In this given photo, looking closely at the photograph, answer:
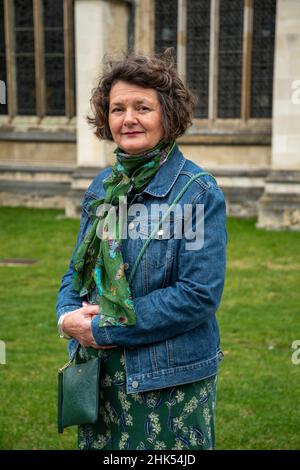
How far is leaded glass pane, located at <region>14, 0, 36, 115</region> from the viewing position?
50.9 ft

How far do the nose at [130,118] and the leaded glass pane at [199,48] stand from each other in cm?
1187

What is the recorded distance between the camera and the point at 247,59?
13711 millimetres

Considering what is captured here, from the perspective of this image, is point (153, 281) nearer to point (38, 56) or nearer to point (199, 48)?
point (199, 48)

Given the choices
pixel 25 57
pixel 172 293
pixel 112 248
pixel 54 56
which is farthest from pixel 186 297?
pixel 25 57

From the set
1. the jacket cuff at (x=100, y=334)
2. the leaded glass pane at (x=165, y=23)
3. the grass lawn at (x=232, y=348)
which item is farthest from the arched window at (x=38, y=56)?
the jacket cuff at (x=100, y=334)

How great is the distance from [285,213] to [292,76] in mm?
2404

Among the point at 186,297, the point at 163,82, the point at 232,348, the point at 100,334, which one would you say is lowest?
the point at 232,348

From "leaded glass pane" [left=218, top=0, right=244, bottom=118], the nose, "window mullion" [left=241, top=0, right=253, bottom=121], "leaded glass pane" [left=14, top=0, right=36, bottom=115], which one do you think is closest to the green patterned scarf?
the nose

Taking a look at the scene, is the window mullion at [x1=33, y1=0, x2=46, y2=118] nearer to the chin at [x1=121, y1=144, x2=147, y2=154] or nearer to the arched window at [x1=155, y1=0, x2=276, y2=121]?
the arched window at [x1=155, y1=0, x2=276, y2=121]

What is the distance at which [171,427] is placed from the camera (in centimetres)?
240

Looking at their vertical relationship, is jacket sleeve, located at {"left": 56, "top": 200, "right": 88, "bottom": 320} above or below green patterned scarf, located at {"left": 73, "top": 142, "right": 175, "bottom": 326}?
below

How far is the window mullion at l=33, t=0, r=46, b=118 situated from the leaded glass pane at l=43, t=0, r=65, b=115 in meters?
0.09

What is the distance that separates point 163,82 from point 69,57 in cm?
1355
